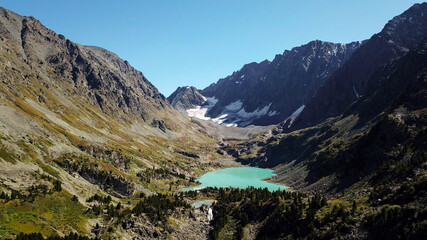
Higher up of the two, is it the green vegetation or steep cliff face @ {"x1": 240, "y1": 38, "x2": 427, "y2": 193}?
steep cliff face @ {"x1": 240, "y1": 38, "x2": 427, "y2": 193}

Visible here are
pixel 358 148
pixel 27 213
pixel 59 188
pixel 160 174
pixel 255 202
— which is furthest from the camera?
pixel 160 174

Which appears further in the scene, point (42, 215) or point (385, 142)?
point (385, 142)

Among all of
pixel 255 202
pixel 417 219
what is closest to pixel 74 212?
pixel 255 202

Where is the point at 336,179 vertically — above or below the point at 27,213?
above

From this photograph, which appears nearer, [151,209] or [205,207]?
[151,209]

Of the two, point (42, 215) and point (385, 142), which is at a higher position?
point (385, 142)

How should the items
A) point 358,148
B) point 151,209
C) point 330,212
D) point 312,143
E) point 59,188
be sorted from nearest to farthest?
point 330,212
point 59,188
point 151,209
point 358,148
point 312,143

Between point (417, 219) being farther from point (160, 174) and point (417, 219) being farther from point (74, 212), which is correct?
point (160, 174)

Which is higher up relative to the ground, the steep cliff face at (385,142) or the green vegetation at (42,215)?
the steep cliff face at (385,142)

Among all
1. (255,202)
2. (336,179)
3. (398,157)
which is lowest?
(255,202)

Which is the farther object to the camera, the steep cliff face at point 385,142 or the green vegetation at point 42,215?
the steep cliff face at point 385,142

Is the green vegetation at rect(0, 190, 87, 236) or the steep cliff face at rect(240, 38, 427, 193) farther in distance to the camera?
the steep cliff face at rect(240, 38, 427, 193)
